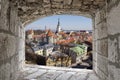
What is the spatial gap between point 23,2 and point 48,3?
41 cm

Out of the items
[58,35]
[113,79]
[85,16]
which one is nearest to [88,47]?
[58,35]

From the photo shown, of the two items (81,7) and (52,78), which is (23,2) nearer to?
(81,7)

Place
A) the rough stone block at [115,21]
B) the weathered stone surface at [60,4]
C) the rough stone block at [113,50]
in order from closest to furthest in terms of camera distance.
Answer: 1. the rough stone block at [115,21]
2. the rough stone block at [113,50]
3. the weathered stone surface at [60,4]

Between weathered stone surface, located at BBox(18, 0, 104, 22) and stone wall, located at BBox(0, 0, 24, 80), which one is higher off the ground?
weathered stone surface, located at BBox(18, 0, 104, 22)

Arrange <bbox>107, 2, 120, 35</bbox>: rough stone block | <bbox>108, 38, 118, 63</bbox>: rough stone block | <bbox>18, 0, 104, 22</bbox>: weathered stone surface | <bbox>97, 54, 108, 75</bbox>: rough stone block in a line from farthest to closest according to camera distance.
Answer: <bbox>18, 0, 104, 22</bbox>: weathered stone surface → <bbox>97, 54, 108, 75</bbox>: rough stone block → <bbox>108, 38, 118, 63</bbox>: rough stone block → <bbox>107, 2, 120, 35</bbox>: rough stone block

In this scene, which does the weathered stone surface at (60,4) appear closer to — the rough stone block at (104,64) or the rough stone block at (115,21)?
the rough stone block at (104,64)

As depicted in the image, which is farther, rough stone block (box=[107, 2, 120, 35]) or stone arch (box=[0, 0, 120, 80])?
stone arch (box=[0, 0, 120, 80])

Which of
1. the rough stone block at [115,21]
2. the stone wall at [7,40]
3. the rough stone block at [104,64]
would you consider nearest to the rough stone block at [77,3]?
the rough stone block at [104,64]

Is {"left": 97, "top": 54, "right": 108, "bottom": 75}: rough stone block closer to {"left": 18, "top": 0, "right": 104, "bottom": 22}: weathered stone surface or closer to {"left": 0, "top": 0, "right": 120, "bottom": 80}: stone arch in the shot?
{"left": 0, "top": 0, "right": 120, "bottom": 80}: stone arch

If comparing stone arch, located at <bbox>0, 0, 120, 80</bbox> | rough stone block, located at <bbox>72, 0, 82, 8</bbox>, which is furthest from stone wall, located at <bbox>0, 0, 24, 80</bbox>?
rough stone block, located at <bbox>72, 0, 82, 8</bbox>

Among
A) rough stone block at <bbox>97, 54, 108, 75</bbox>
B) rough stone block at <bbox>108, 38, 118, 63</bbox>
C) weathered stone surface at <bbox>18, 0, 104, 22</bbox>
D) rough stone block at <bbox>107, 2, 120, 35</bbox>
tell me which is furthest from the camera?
weathered stone surface at <bbox>18, 0, 104, 22</bbox>

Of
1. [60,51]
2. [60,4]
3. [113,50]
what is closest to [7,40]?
[113,50]

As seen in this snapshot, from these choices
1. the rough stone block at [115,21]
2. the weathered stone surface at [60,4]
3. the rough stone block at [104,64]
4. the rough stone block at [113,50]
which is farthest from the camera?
the weathered stone surface at [60,4]

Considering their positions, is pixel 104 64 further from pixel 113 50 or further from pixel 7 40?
pixel 7 40
